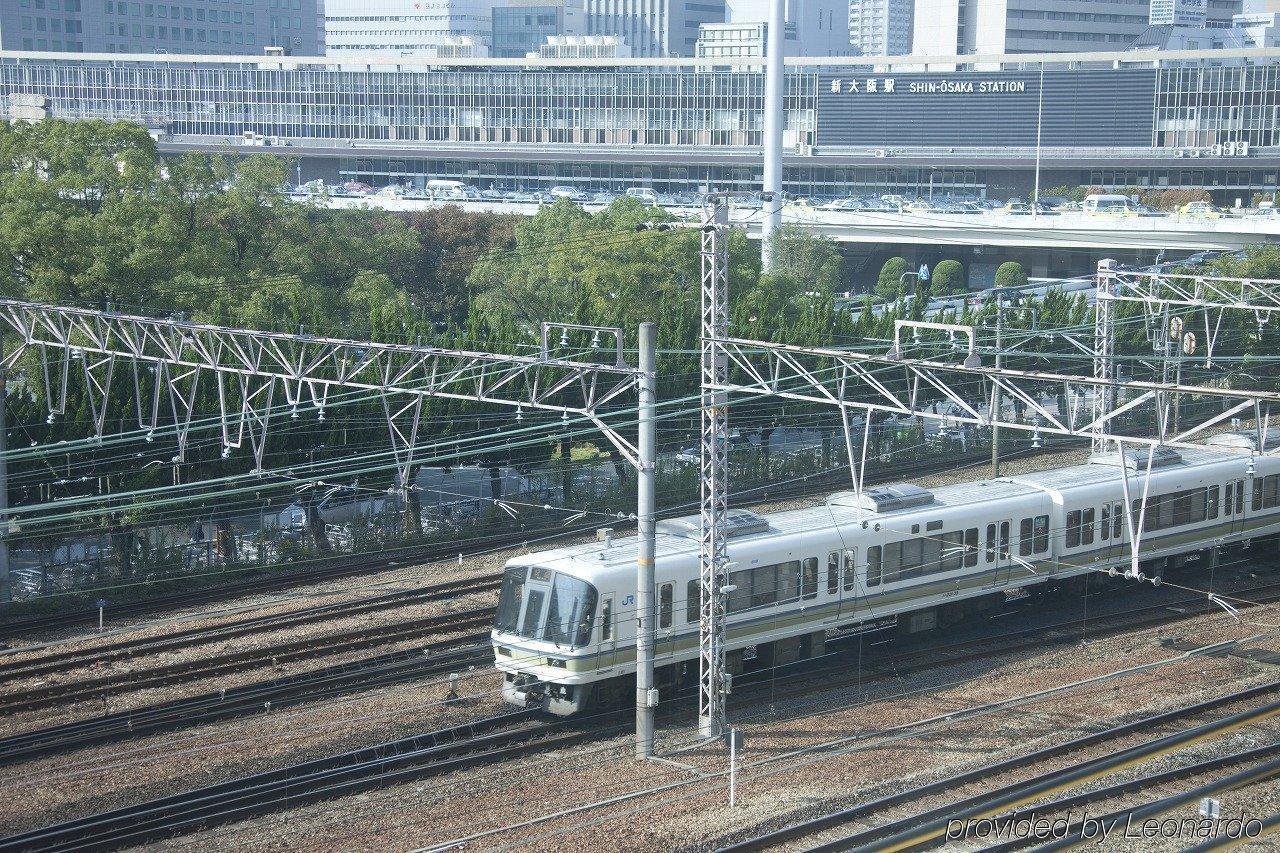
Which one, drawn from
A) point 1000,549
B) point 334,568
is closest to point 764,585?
point 1000,549

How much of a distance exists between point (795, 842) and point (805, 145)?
73.9 m

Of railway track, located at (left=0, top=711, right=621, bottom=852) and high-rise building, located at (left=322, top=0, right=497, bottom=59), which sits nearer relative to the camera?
railway track, located at (left=0, top=711, right=621, bottom=852)

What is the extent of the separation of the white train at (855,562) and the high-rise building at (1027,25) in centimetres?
8598

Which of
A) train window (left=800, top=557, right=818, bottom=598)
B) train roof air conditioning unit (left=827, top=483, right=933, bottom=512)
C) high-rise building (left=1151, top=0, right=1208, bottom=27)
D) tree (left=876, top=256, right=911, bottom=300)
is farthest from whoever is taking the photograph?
high-rise building (left=1151, top=0, right=1208, bottom=27)

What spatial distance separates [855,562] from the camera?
1548cm

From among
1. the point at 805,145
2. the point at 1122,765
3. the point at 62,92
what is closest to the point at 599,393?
the point at 1122,765

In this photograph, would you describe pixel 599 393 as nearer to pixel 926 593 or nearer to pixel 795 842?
pixel 926 593

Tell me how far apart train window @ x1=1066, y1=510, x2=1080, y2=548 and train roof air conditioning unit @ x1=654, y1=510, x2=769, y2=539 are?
4646mm

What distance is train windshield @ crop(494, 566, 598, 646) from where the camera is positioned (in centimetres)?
1348

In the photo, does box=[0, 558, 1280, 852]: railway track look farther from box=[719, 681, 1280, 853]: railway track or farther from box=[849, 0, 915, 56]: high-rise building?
box=[849, 0, 915, 56]: high-rise building

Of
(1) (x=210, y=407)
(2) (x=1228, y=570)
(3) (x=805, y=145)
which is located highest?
(3) (x=805, y=145)

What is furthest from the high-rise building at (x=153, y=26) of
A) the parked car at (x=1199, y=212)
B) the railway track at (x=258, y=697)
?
the railway track at (x=258, y=697)

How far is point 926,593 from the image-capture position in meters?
16.3

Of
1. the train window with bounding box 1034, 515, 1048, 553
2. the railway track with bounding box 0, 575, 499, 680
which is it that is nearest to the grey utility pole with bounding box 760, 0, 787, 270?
the railway track with bounding box 0, 575, 499, 680
